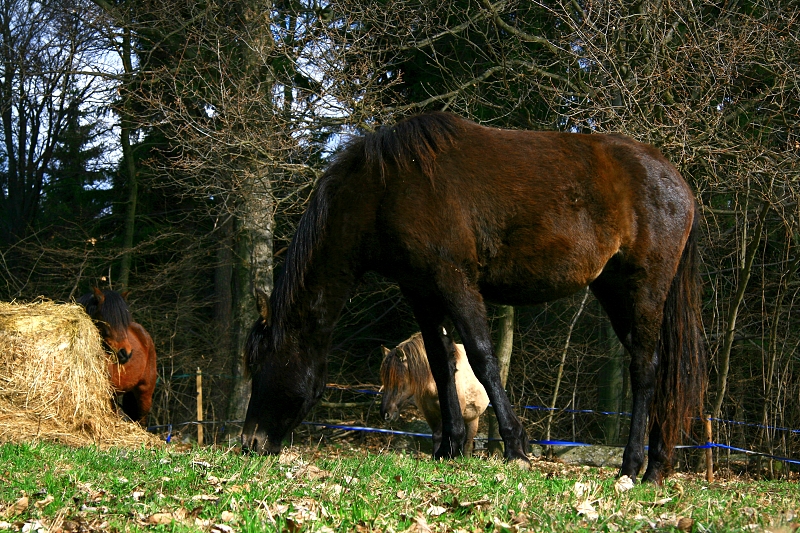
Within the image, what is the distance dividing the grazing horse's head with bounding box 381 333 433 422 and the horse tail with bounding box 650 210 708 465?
13.7 feet

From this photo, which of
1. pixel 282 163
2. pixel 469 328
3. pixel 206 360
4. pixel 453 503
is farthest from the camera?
pixel 206 360

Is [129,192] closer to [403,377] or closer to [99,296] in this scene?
[99,296]

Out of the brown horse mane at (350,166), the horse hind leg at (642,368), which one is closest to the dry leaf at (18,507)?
the brown horse mane at (350,166)

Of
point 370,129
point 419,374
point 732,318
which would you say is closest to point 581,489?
point 419,374

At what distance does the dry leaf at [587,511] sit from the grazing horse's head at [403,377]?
6195mm

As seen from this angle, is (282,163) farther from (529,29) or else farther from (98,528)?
(98,528)

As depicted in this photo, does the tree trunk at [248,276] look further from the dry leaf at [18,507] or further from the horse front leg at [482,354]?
the dry leaf at [18,507]

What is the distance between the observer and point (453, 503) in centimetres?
348

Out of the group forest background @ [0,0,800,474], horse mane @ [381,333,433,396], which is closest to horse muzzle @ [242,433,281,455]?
forest background @ [0,0,800,474]

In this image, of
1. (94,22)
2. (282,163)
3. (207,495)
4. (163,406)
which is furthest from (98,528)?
(163,406)

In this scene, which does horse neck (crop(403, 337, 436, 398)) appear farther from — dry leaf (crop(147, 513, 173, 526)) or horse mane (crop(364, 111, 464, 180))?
dry leaf (crop(147, 513, 173, 526))

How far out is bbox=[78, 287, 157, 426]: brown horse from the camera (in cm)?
995

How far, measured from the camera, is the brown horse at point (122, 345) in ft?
32.7

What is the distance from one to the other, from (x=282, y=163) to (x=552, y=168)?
16.6 ft
